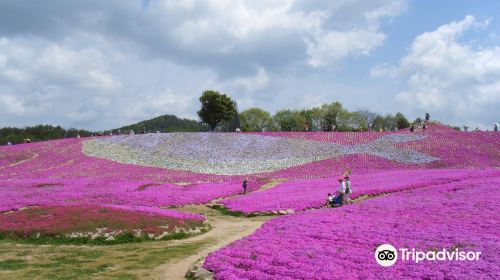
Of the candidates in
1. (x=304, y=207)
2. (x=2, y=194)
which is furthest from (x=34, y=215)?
(x=304, y=207)

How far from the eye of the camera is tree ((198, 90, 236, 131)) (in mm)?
106938

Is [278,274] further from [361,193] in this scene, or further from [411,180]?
[411,180]

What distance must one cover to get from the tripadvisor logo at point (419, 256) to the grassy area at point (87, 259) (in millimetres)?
8546

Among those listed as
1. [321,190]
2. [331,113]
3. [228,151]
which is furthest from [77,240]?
[331,113]

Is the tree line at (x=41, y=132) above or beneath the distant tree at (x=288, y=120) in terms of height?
beneath

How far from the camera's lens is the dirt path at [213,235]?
1633cm

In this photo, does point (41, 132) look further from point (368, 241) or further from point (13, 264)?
point (368, 241)

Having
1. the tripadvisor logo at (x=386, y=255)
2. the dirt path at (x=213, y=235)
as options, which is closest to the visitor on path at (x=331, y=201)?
the dirt path at (x=213, y=235)

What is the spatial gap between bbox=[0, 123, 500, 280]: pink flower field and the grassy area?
2098mm

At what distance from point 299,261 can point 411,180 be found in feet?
90.4

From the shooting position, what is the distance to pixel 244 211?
31.8 metres

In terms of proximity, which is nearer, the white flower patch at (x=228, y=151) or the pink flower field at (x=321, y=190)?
the pink flower field at (x=321, y=190)

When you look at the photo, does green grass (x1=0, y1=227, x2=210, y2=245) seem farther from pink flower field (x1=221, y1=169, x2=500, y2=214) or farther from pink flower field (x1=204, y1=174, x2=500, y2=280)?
pink flower field (x1=221, y1=169, x2=500, y2=214)

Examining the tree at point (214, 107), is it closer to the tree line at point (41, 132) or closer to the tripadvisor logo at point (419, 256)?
the tree line at point (41, 132)
